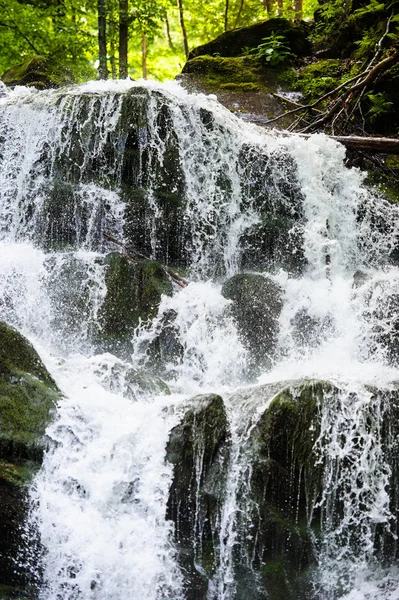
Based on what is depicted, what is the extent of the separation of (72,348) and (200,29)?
1542 cm

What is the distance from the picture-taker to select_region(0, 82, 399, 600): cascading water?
15.6 feet

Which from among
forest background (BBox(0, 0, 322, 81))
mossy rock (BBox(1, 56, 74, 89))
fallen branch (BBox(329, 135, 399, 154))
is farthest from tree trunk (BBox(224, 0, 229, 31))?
fallen branch (BBox(329, 135, 399, 154))

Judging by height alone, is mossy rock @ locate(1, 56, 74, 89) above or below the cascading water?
above

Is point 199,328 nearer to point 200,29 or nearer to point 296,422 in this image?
point 296,422

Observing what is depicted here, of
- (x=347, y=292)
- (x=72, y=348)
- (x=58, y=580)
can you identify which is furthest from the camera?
(x=347, y=292)

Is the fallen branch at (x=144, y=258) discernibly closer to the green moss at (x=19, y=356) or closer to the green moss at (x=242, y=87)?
the green moss at (x=19, y=356)

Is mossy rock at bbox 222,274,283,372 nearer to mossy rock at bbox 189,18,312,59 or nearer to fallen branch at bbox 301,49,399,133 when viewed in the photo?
fallen branch at bbox 301,49,399,133

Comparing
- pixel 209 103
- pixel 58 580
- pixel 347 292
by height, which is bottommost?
pixel 58 580

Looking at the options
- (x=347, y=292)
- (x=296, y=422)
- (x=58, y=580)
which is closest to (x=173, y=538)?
(x=58, y=580)

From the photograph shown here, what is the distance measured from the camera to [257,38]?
14516 millimetres

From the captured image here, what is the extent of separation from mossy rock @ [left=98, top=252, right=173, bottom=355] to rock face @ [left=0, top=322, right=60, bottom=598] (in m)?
1.84

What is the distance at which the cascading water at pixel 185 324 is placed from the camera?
4742mm

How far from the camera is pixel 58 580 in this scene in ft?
15.0

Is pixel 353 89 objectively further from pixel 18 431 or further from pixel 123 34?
pixel 18 431
